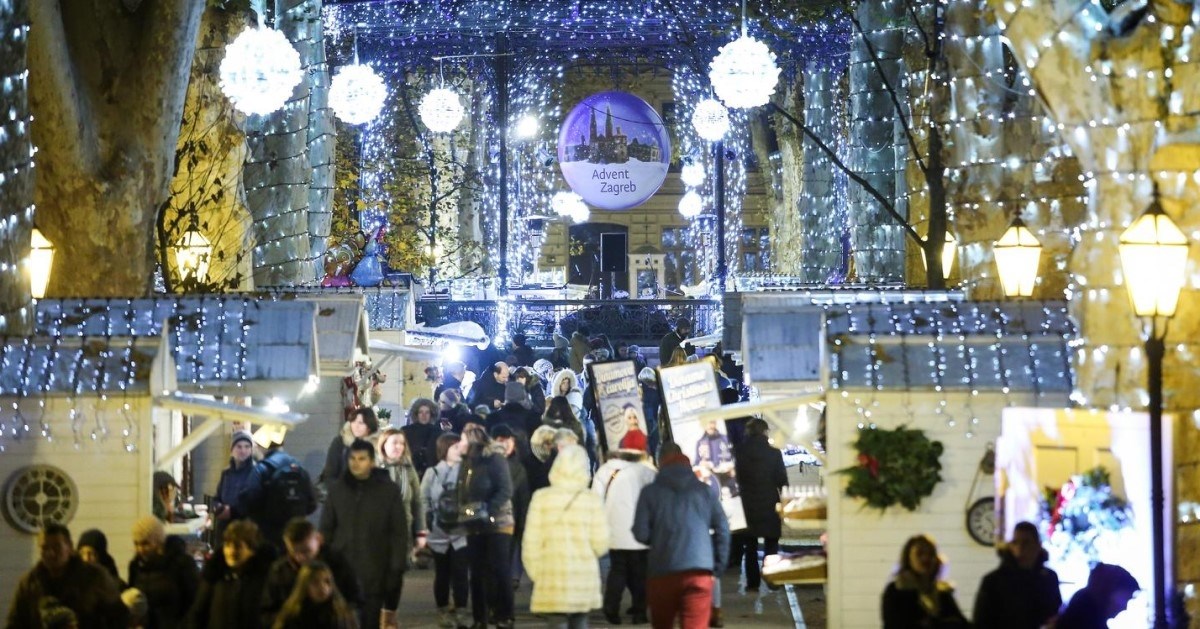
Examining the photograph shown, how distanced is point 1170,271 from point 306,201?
53.9 feet

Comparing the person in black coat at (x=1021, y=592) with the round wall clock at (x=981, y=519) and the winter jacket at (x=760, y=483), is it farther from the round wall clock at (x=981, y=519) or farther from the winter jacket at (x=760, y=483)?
the winter jacket at (x=760, y=483)

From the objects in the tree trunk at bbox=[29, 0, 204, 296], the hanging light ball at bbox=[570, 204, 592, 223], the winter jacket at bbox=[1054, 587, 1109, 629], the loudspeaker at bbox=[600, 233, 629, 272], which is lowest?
the winter jacket at bbox=[1054, 587, 1109, 629]

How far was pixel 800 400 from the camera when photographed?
524 inches

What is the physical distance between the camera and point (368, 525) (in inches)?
475

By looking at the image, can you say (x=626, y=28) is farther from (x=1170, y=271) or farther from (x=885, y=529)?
(x=1170, y=271)

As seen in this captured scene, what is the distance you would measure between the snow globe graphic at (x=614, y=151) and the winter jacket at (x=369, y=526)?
21132 millimetres

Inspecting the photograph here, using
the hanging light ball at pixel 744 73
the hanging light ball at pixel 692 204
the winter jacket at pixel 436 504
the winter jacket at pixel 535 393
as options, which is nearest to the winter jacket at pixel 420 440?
the winter jacket at pixel 436 504

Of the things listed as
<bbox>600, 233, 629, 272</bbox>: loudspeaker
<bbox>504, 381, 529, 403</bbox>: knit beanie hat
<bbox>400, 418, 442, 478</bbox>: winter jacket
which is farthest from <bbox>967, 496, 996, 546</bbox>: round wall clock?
<bbox>600, 233, 629, 272</bbox>: loudspeaker

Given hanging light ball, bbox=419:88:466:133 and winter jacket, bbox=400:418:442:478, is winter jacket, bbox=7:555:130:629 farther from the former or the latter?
hanging light ball, bbox=419:88:466:133

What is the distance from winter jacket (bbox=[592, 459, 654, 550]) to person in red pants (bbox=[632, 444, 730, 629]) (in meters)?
1.29

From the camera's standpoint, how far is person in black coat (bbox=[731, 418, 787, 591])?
1630cm

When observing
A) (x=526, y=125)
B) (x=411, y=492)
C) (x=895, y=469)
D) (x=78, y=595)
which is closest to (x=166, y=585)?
(x=78, y=595)

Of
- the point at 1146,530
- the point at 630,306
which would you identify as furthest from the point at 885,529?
the point at 630,306

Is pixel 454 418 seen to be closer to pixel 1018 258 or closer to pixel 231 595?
pixel 1018 258
